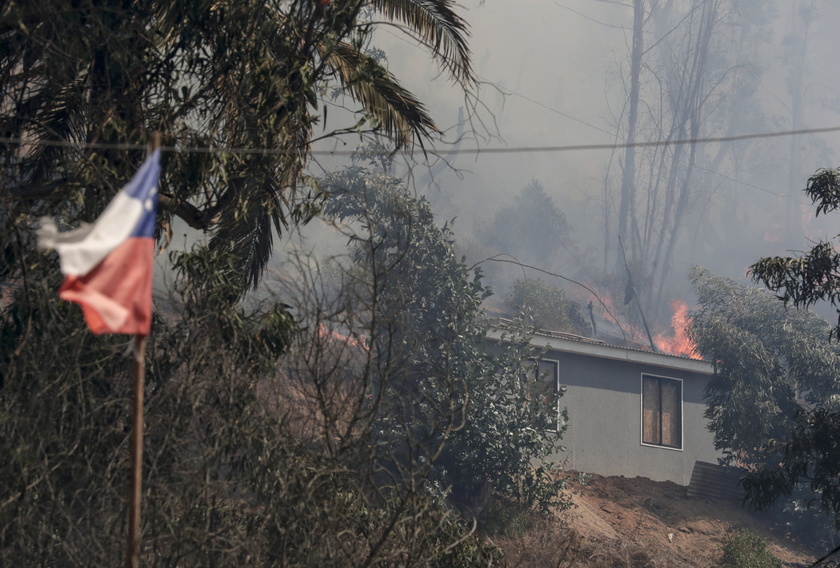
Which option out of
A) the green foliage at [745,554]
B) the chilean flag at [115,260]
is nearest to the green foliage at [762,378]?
the green foliage at [745,554]

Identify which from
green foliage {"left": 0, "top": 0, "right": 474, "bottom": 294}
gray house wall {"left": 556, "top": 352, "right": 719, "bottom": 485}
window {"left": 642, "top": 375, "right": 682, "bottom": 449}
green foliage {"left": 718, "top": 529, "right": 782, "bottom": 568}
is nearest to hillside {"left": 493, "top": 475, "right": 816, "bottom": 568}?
green foliage {"left": 718, "top": 529, "right": 782, "bottom": 568}

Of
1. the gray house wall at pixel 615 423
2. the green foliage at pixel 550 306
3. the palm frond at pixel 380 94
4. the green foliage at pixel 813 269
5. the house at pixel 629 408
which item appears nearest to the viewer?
the palm frond at pixel 380 94

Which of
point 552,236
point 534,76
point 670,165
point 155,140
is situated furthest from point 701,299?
point 534,76

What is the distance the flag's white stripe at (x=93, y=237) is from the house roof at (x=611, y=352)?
18.1 meters

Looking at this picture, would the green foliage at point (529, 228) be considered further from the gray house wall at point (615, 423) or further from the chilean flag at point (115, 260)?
the chilean flag at point (115, 260)

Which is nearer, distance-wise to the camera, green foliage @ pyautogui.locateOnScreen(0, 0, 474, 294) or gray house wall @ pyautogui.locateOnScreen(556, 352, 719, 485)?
green foliage @ pyautogui.locateOnScreen(0, 0, 474, 294)

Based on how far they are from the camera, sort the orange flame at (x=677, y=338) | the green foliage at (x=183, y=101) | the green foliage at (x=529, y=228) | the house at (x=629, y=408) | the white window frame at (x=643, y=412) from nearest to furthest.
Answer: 1. the green foliage at (x=183, y=101)
2. the house at (x=629, y=408)
3. the white window frame at (x=643, y=412)
4. the orange flame at (x=677, y=338)
5. the green foliage at (x=529, y=228)

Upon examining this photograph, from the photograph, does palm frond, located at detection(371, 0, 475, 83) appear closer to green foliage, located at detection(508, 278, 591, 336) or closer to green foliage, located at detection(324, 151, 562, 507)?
green foliage, located at detection(324, 151, 562, 507)

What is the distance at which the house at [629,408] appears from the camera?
25656mm

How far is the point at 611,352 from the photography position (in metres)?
25.9

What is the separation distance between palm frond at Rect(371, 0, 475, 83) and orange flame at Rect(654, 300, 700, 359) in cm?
4424

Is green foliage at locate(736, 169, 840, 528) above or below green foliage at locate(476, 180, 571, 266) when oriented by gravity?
below

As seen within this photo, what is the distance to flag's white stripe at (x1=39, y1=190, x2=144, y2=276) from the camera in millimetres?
4789

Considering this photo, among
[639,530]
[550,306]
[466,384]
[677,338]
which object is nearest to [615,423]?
[639,530]
